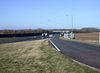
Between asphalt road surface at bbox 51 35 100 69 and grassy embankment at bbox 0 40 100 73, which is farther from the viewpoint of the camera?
asphalt road surface at bbox 51 35 100 69

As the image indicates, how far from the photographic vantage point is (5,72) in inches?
333

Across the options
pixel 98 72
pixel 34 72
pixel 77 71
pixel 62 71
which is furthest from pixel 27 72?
pixel 98 72

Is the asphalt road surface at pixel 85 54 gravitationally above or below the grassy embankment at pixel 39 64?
below

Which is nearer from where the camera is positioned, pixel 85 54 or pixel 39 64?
pixel 39 64

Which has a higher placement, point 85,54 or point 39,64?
point 39,64

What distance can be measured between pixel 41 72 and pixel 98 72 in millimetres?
2676

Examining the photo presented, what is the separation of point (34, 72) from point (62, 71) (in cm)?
135

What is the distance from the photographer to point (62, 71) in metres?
8.34

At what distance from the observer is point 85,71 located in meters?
8.30

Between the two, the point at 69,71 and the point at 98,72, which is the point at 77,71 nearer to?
the point at 69,71

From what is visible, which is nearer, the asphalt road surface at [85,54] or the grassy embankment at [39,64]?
the grassy embankment at [39,64]

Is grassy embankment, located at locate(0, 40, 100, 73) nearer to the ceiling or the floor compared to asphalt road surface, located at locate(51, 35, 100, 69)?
nearer to the ceiling

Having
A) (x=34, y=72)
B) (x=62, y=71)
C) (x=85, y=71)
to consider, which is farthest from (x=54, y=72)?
(x=85, y=71)

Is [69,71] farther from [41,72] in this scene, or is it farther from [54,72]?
[41,72]
